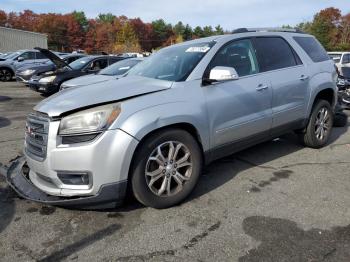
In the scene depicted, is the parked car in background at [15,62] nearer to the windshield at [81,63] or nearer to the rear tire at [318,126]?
the windshield at [81,63]

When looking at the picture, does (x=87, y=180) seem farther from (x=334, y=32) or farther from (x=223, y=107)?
(x=334, y=32)

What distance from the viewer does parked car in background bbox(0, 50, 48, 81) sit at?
1923 centimetres

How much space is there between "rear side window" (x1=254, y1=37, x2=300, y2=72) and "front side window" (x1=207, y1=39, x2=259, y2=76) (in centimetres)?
13

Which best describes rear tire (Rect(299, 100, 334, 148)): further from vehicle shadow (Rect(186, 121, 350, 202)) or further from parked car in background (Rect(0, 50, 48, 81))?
parked car in background (Rect(0, 50, 48, 81))

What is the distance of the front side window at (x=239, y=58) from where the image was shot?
4457 mm

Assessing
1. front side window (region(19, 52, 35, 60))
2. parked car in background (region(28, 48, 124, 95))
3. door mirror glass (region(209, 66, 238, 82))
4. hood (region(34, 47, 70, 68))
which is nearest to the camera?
door mirror glass (region(209, 66, 238, 82))

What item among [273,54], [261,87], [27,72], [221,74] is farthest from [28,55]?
[221,74]

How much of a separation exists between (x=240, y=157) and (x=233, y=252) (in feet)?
8.44

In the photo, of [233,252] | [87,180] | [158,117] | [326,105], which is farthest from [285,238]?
[326,105]

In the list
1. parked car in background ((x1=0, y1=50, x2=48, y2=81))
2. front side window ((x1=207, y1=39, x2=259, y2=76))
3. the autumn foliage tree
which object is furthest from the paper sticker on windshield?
the autumn foliage tree

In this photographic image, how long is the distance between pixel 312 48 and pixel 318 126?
121 cm

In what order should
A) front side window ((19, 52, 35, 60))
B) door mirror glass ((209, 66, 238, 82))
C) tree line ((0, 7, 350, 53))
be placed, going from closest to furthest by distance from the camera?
door mirror glass ((209, 66, 238, 82)) < front side window ((19, 52, 35, 60)) < tree line ((0, 7, 350, 53))

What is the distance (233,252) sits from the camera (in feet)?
10.1

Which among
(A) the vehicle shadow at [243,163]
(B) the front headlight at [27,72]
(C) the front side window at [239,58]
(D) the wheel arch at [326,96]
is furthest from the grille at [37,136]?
(B) the front headlight at [27,72]
